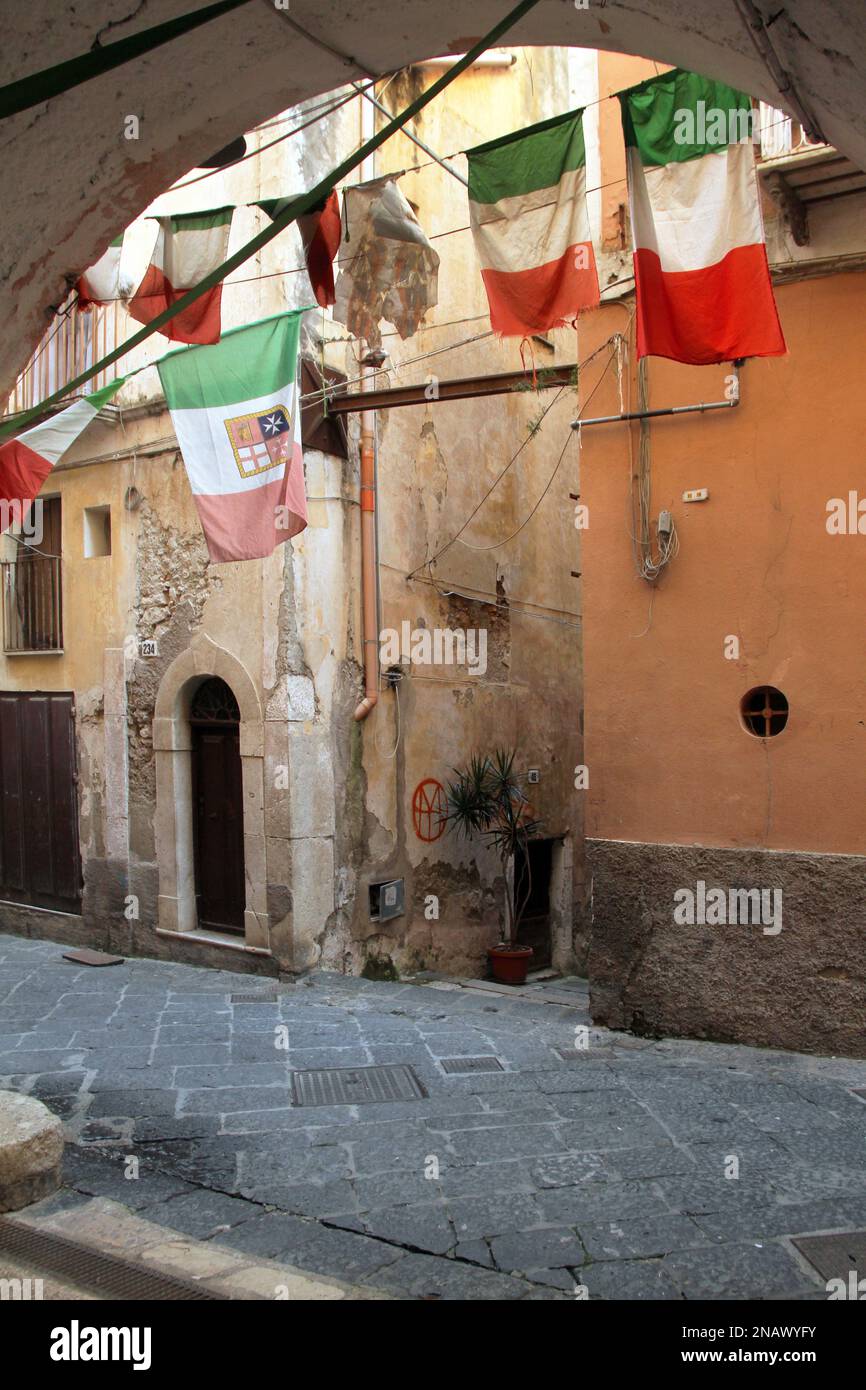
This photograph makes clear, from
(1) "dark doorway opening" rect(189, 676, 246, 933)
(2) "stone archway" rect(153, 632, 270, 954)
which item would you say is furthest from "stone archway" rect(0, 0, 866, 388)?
(1) "dark doorway opening" rect(189, 676, 246, 933)

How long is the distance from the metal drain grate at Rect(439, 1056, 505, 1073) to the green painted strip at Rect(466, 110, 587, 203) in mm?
4682

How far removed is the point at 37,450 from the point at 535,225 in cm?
362

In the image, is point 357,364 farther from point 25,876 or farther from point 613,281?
point 25,876

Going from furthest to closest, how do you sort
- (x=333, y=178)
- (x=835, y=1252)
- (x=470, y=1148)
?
(x=470, y=1148), (x=835, y=1252), (x=333, y=178)

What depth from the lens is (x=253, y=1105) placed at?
571 centimetres

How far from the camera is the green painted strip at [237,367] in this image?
7.50m

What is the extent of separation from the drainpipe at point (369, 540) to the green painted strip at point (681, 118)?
483 centimetres

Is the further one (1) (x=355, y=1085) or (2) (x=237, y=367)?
(2) (x=237, y=367)

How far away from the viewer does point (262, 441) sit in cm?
734

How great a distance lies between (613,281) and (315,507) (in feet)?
11.0

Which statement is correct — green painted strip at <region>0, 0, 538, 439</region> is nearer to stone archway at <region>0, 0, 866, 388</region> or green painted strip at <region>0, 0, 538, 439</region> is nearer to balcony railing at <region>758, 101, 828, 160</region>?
stone archway at <region>0, 0, 866, 388</region>

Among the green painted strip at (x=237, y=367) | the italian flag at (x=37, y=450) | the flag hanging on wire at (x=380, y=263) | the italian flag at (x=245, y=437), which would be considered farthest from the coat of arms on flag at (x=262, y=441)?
the flag hanging on wire at (x=380, y=263)

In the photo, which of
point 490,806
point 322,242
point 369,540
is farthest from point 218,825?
point 322,242

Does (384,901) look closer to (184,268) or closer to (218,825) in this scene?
(218,825)
